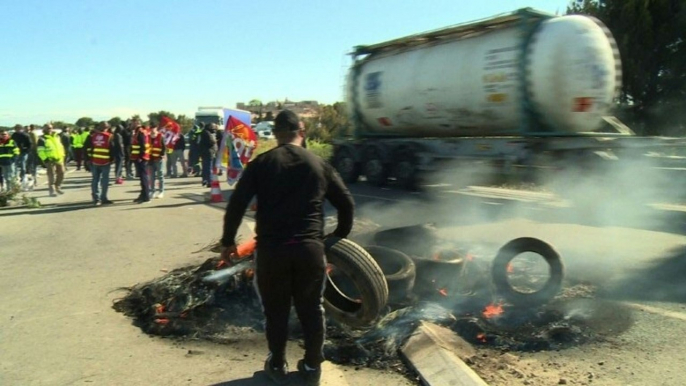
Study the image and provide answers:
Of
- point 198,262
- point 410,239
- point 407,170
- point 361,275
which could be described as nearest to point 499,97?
point 407,170

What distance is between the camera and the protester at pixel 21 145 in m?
17.3

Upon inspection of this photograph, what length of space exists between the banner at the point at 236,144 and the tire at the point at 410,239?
6596mm

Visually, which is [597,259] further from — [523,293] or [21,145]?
[21,145]

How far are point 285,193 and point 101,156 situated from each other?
1046 centimetres

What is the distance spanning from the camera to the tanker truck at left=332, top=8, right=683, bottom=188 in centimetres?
1138

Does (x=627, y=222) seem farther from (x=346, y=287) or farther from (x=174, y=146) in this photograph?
(x=174, y=146)

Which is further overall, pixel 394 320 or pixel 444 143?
pixel 444 143

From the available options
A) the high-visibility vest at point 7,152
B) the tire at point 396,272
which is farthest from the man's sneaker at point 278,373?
the high-visibility vest at point 7,152

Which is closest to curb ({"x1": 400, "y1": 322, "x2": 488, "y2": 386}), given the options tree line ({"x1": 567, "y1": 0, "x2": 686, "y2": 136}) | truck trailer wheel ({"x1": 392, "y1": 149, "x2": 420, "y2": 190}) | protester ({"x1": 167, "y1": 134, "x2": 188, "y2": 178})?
truck trailer wheel ({"x1": 392, "y1": 149, "x2": 420, "y2": 190})

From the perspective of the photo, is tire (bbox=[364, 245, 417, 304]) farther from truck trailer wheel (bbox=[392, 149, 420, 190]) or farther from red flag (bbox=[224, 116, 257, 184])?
truck trailer wheel (bbox=[392, 149, 420, 190])

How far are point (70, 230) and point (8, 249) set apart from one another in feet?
5.02

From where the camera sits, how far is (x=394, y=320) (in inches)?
195

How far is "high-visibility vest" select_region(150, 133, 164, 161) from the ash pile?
7.98 meters

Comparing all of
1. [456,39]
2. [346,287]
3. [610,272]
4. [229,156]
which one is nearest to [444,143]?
[456,39]
